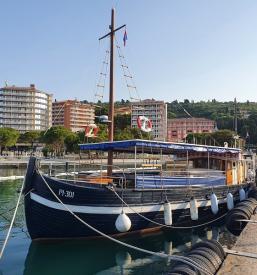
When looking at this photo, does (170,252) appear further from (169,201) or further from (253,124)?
(253,124)

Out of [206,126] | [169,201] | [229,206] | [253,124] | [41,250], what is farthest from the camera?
[206,126]

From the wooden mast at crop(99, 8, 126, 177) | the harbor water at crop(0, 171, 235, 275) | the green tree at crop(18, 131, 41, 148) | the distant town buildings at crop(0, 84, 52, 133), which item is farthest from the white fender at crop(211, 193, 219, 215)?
the distant town buildings at crop(0, 84, 52, 133)

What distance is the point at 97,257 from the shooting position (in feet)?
42.6

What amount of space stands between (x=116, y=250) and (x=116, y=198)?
184 centimetres

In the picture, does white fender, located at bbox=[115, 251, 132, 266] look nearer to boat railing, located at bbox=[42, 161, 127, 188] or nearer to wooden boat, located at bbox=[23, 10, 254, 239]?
wooden boat, located at bbox=[23, 10, 254, 239]

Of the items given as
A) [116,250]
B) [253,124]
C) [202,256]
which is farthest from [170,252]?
[253,124]

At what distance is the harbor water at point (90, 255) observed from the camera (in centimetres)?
1188

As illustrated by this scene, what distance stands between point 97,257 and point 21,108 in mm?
150896

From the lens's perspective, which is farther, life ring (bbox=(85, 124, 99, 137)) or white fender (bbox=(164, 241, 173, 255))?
life ring (bbox=(85, 124, 99, 137))

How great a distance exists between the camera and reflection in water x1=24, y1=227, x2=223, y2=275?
11.9 m

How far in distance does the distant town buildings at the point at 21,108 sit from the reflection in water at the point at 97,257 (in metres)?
142

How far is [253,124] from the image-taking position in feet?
429

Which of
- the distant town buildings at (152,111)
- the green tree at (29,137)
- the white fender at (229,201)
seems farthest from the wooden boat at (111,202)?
the green tree at (29,137)

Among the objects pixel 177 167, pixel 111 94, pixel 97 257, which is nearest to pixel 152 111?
pixel 177 167
